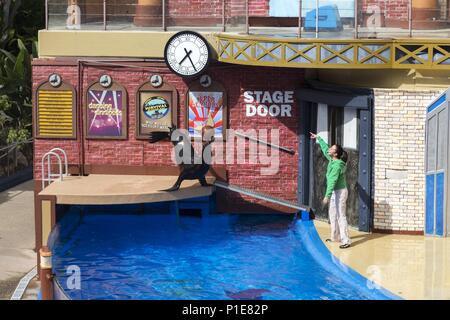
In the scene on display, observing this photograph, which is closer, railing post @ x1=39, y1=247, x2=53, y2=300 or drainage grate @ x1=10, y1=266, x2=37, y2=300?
railing post @ x1=39, y1=247, x2=53, y2=300

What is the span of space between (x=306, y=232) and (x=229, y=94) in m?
3.83

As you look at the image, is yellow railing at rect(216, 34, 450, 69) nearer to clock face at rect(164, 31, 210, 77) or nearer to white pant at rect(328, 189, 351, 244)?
clock face at rect(164, 31, 210, 77)

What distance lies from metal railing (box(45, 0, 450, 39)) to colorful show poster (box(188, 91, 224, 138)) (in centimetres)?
150

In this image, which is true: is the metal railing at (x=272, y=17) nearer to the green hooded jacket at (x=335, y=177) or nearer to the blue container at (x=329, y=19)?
the blue container at (x=329, y=19)

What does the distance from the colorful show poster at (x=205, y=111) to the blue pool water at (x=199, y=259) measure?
2.04m

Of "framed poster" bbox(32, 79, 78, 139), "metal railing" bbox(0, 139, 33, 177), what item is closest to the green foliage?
"metal railing" bbox(0, 139, 33, 177)

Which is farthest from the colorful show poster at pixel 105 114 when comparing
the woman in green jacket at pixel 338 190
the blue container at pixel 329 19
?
the woman in green jacket at pixel 338 190

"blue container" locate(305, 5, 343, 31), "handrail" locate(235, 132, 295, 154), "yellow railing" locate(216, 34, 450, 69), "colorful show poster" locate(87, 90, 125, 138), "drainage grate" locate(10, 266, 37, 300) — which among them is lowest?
"drainage grate" locate(10, 266, 37, 300)

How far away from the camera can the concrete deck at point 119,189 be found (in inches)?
723

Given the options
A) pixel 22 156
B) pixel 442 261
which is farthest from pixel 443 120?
pixel 22 156

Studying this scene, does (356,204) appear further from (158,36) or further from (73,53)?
(73,53)

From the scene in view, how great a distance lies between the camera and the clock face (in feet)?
66.4

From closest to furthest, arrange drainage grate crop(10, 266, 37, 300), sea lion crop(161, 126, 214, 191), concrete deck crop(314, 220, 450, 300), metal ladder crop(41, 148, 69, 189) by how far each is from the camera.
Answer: concrete deck crop(314, 220, 450, 300) < drainage grate crop(10, 266, 37, 300) < sea lion crop(161, 126, 214, 191) < metal ladder crop(41, 148, 69, 189)
